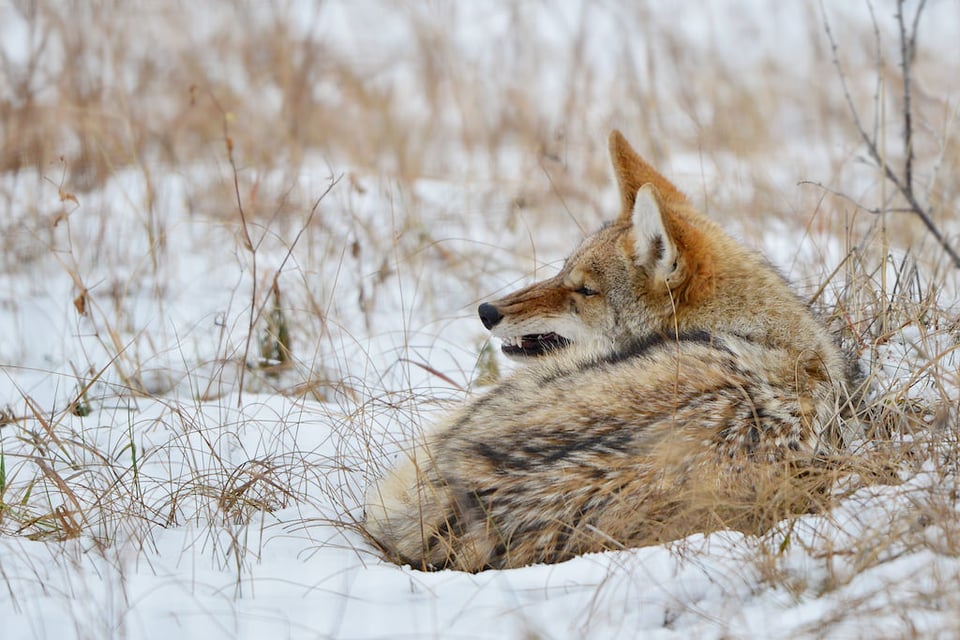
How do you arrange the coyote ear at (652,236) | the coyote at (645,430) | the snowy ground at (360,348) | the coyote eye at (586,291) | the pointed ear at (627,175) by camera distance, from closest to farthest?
the snowy ground at (360,348), the coyote at (645,430), the coyote ear at (652,236), the coyote eye at (586,291), the pointed ear at (627,175)

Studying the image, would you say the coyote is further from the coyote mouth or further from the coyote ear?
the coyote mouth

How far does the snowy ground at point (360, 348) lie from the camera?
242cm

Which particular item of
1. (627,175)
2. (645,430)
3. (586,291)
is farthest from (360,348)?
(645,430)

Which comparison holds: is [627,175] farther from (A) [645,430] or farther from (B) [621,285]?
(A) [645,430]

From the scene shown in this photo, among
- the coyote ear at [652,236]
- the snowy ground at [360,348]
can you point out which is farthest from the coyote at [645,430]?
the snowy ground at [360,348]

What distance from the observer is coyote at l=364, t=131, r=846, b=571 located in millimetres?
2656

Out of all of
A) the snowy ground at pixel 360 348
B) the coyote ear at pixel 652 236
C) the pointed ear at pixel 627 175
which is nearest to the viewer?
the snowy ground at pixel 360 348

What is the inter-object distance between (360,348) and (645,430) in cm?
187

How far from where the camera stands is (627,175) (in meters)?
4.17

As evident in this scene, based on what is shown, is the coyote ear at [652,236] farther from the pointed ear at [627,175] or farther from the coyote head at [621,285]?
the pointed ear at [627,175]

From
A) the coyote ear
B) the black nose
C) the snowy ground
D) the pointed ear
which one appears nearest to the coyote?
the coyote ear

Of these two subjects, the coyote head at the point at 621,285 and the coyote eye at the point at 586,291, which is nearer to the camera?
the coyote head at the point at 621,285

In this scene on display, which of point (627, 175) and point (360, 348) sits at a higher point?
point (627, 175)

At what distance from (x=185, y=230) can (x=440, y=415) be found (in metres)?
4.22
